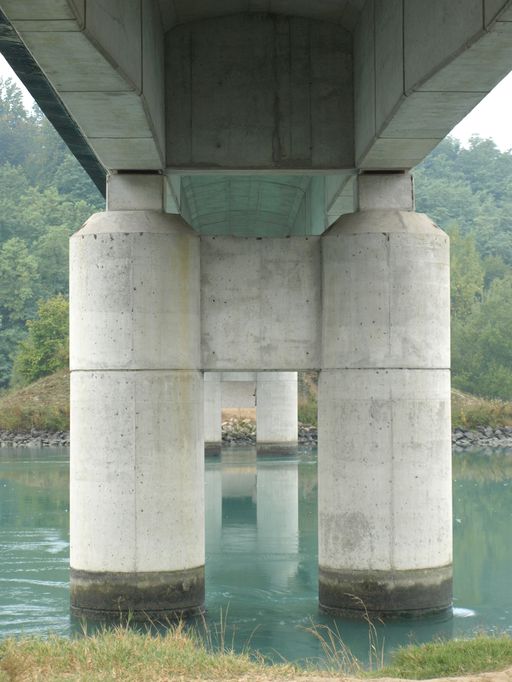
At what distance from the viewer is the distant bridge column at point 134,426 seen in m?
17.2

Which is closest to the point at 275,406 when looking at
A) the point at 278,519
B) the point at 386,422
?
the point at 278,519

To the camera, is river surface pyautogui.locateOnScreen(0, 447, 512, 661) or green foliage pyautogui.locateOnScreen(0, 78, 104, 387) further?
green foliage pyautogui.locateOnScreen(0, 78, 104, 387)

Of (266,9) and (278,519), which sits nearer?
(266,9)

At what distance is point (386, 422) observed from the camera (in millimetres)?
17562

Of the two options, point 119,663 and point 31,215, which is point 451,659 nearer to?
point 119,663

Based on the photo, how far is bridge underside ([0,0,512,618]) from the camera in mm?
17328

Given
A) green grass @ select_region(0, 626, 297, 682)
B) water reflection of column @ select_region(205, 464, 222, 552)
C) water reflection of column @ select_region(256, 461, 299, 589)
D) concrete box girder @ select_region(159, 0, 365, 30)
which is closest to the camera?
green grass @ select_region(0, 626, 297, 682)

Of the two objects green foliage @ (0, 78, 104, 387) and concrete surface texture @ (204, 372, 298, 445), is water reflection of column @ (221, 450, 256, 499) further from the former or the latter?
green foliage @ (0, 78, 104, 387)

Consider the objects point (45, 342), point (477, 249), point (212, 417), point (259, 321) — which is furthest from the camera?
point (477, 249)

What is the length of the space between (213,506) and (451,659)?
23101 millimetres

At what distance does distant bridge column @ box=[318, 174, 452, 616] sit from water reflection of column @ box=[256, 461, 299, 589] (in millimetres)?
3344

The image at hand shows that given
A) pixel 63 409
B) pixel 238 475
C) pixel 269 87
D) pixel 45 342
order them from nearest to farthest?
pixel 269 87, pixel 238 475, pixel 63 409, pixel 45 342

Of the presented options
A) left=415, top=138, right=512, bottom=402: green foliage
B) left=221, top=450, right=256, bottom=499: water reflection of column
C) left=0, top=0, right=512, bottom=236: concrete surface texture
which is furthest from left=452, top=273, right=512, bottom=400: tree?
left=0, top=0, right=512, bottom=236: concrete surface texture

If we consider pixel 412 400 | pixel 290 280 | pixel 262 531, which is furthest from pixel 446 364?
pixel 262 531
